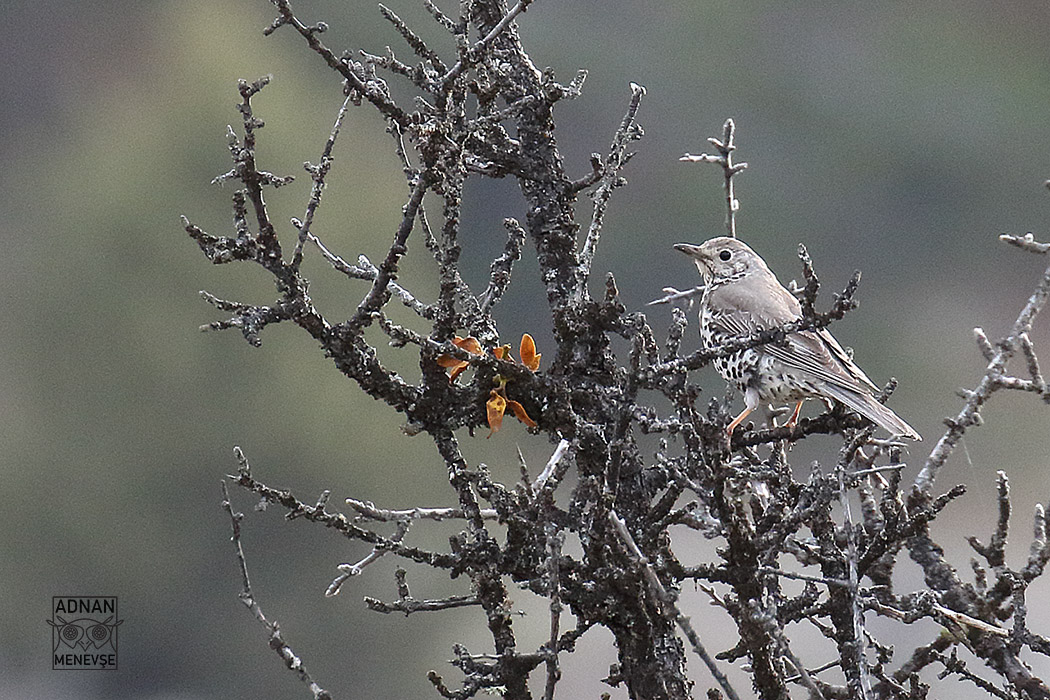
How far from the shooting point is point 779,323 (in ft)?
13.9

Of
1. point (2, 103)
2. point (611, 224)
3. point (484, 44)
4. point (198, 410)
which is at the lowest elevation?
point (484, 44)

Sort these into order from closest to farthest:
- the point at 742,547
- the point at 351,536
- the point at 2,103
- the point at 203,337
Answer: the point at 742,547, the point at 351,536, the point at 203,337, the point at 2,103

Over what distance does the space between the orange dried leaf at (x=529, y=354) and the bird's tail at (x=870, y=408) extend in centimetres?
129

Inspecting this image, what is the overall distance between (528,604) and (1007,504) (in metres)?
18.5

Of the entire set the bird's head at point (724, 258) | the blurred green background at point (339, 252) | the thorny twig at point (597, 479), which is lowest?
the thorny twig at point (597, 479)

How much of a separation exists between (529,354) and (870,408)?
1653mm

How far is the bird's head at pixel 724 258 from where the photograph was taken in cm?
513

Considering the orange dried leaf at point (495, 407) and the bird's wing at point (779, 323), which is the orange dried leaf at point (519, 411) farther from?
the bird's wing at point (779, 323)

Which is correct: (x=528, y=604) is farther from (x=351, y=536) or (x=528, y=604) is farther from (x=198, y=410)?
(x=351, y=536)

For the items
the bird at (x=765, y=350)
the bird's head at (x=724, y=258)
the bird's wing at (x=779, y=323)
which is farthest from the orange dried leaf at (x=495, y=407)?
the bird's head at (x=724, y=258)

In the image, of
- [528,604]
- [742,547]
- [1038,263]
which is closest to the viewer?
[742,547]

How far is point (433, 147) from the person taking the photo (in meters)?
2.38

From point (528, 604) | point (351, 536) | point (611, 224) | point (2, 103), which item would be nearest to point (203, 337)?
point (528, 604)

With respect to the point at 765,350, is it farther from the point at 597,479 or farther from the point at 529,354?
the point at 597,479
